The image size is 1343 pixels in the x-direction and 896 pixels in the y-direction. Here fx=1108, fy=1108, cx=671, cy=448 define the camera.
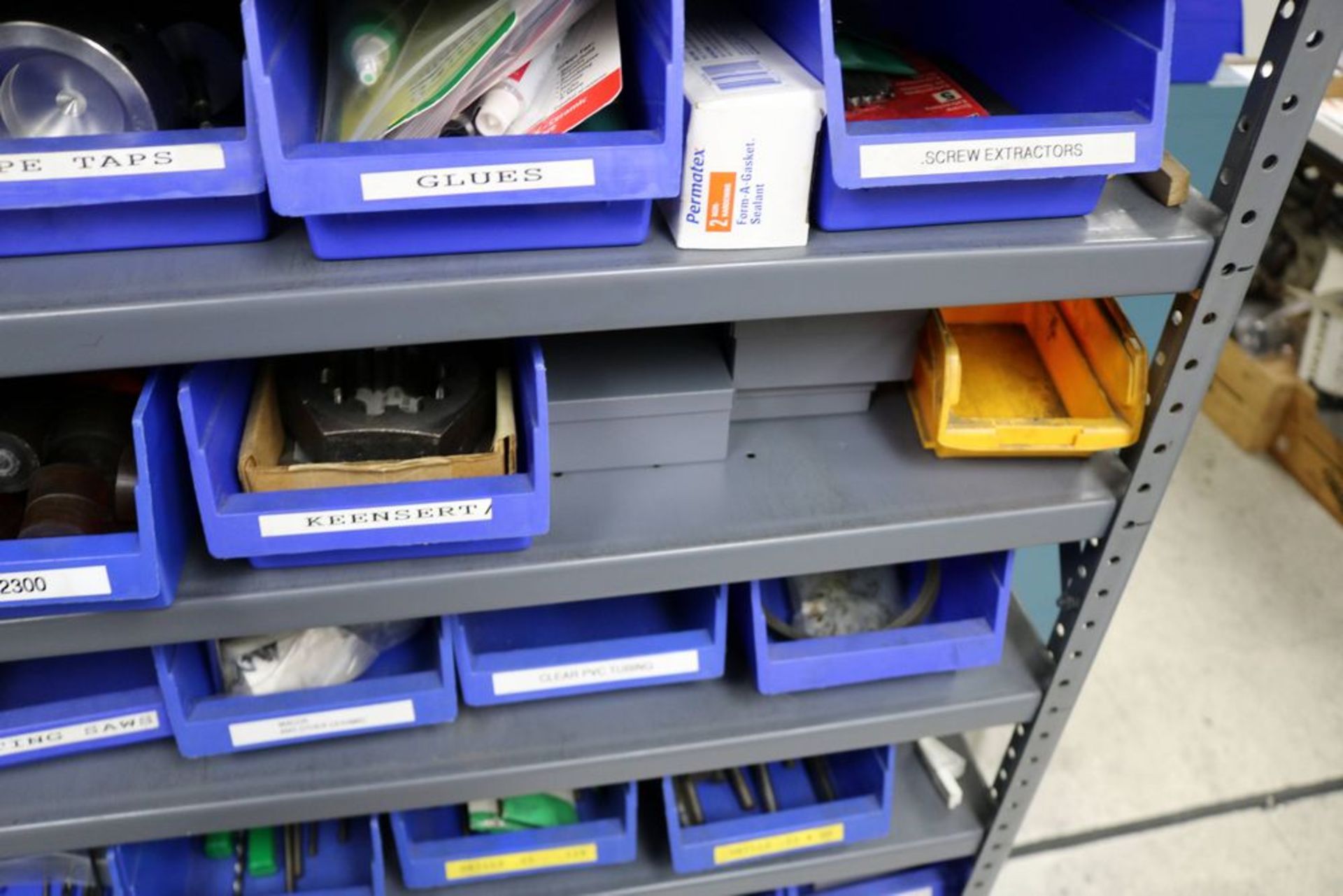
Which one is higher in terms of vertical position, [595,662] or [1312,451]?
[595,662]

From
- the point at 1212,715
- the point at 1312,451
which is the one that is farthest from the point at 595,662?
the point at 1312,451

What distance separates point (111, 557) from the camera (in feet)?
2.47

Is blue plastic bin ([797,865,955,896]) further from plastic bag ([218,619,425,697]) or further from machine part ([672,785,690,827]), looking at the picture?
plastic bag ([218,619,425,697])

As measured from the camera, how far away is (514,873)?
3.79 feet

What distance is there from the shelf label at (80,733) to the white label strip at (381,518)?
288mm

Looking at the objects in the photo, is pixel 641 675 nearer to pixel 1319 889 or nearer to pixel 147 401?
pixel 147 401

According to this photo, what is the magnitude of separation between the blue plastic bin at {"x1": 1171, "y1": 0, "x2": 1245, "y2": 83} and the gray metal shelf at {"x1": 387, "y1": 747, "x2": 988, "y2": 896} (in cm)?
82

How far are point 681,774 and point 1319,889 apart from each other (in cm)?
88

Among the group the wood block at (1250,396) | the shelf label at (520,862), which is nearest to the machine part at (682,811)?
the shelf label at (520,862)

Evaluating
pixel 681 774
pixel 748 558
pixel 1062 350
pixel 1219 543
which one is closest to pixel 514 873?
pixel 681 774

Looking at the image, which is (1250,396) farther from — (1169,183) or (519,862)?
(519,862)

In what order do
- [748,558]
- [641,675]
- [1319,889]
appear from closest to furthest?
[748,558] < [641,675] < [1319,889]

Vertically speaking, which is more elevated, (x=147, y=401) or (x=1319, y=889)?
(x=147, y=401)

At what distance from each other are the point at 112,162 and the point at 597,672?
0.58 metres
